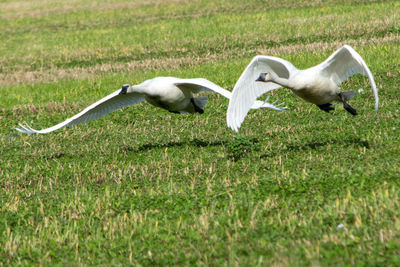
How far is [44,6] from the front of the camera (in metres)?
43.4

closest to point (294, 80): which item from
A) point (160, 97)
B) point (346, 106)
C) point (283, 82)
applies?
A: point (283, 82)

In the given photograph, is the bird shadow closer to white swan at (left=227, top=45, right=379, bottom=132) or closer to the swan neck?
white swan at (left=227, top=45, right=379, bottom=132)

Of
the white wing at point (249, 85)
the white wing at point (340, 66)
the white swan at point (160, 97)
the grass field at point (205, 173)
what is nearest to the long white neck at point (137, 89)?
the white swan at point (160, 97)

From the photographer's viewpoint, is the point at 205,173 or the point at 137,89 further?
the point at 137,89

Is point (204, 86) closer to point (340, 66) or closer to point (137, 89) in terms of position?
point (137, 89)

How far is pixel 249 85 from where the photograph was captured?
7.82m

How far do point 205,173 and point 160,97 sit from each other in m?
1.86

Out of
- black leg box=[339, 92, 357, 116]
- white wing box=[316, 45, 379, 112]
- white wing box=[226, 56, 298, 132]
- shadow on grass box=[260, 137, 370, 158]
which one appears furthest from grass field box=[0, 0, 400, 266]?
white wing box=[316, 45, 379, 112]

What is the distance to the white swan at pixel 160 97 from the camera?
8.54 m

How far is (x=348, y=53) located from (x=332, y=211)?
118 inches

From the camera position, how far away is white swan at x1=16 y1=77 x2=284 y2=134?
854 centimetres

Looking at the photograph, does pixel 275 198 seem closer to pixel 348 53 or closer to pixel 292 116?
pixel 348 53

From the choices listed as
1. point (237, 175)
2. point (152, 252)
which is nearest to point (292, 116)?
point (237, 175)

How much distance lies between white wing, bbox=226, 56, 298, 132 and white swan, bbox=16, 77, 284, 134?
0.51 metres
